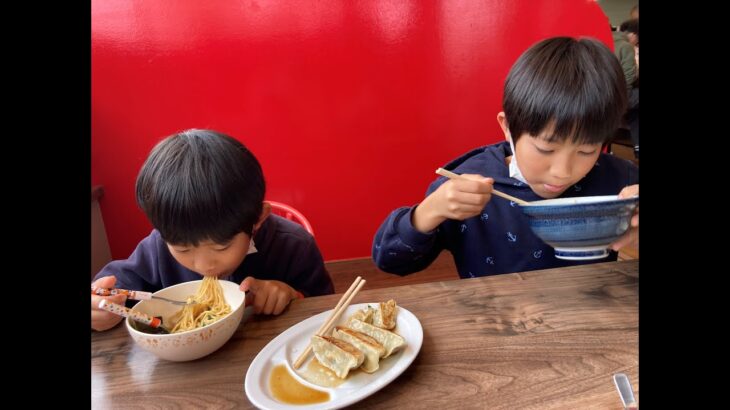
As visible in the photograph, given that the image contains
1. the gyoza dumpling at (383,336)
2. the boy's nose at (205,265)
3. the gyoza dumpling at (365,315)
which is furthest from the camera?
the boy's nose at (205,265)

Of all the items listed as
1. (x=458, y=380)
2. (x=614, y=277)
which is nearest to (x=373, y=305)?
(x=458, y=380)

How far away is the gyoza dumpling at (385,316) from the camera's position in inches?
36.1

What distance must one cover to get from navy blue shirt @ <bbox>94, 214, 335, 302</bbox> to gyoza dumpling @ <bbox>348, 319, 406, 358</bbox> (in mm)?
492

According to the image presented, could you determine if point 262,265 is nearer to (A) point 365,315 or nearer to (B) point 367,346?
(A) point 365,315

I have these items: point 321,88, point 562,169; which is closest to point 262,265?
point 562,169

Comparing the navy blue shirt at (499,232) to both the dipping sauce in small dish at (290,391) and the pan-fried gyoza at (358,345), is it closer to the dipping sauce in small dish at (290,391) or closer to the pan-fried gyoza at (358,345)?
the pan-fried gyoza at (358,345)

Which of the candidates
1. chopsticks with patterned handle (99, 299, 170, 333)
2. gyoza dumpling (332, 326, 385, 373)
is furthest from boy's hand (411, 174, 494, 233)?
chopsticks with patterned handle (99, 299, 170, 333)

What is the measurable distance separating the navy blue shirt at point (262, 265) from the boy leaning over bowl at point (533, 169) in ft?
0.73

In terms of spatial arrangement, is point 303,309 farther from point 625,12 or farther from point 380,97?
point 625,12

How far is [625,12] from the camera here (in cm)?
790

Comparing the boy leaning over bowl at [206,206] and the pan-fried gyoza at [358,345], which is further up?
the boy leaning over bowl at [206,206]

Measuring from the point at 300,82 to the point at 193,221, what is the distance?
186cm

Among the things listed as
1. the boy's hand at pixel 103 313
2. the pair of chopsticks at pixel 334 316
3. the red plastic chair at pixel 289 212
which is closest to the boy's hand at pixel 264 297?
the pair of chopsticks at pixel 334 316

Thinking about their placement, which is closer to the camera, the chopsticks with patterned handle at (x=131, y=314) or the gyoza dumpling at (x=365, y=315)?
the chopsticks with patterned handle at (x=131, y=314)
